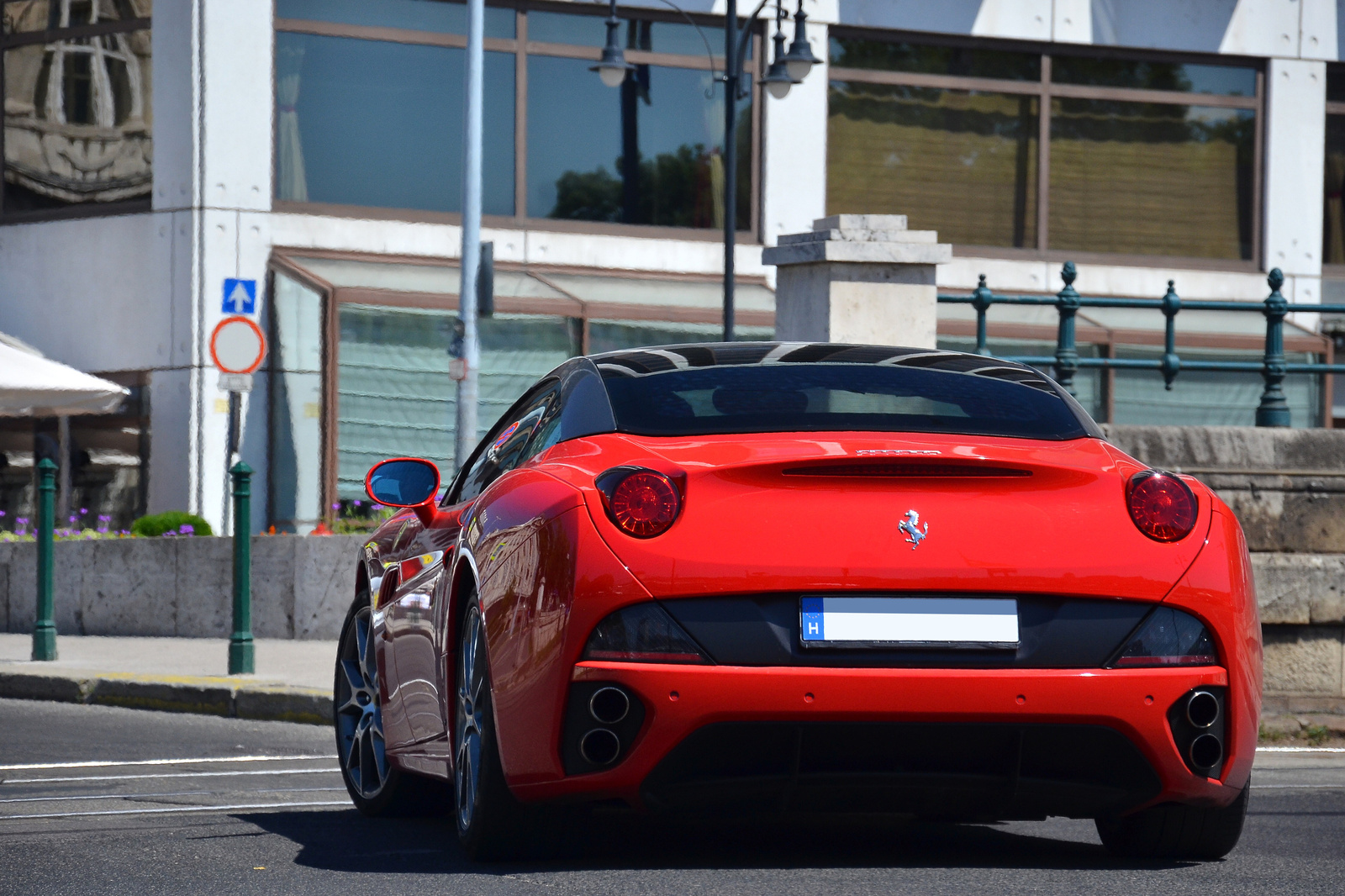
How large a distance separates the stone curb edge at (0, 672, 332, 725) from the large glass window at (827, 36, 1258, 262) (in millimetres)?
13125

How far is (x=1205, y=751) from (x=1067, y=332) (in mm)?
7638

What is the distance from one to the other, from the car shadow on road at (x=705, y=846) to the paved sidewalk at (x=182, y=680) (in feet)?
16.4

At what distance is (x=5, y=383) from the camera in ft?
64.5

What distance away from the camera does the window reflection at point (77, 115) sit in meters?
21.9

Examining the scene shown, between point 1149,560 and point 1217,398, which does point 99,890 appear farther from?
point 1217,398

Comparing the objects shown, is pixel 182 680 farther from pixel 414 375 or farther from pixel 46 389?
pixel 414 375

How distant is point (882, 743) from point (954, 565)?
435 mm

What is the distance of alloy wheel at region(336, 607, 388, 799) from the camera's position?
21.8 feet

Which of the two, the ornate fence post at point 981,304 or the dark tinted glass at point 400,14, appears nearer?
the ornate fence post at point 981,304

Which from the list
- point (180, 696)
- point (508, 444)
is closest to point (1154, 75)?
point (180, 696)

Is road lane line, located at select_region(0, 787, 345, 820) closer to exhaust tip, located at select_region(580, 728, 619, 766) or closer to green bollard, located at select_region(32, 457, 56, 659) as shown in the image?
exhaust tip, located at select_region(580, 728, 619, 766)

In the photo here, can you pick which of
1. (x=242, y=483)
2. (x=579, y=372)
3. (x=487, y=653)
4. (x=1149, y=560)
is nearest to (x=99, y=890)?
(x=487, y=653)

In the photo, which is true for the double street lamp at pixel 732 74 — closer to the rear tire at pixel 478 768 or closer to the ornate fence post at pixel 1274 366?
the ornate fence post at pixel 1274 366

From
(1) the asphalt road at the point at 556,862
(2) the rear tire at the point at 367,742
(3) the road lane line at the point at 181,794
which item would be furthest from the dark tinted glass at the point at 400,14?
(2) the rear tire at the point at 367,742
